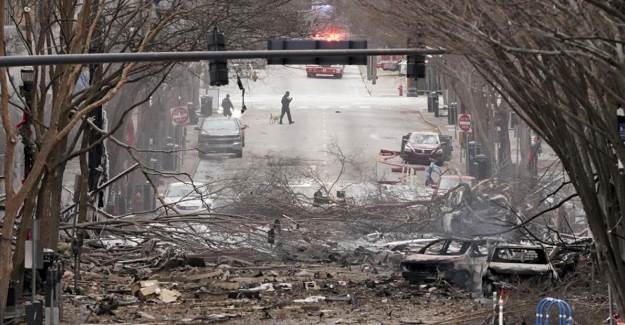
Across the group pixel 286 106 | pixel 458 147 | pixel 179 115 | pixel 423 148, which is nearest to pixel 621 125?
pixel 423 148

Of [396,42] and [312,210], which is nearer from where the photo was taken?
[396,42]

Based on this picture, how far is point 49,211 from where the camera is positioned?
29.2 meters

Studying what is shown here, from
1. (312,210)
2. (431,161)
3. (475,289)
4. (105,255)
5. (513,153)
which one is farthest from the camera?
(513,153)

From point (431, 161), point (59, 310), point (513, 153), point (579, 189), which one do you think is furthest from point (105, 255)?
point (513, 153)

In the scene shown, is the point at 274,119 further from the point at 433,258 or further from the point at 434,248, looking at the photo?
the point at 433,258

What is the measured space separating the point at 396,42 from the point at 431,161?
65.7ft

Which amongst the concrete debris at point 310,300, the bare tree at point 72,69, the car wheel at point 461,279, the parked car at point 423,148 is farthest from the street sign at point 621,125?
the parked car at point 423,148

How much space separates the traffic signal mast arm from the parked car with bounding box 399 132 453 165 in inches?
1370

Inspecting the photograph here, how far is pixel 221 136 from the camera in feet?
182

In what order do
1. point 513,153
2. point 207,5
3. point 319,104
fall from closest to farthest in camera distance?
point 207,5, point 513,153, point 319,104

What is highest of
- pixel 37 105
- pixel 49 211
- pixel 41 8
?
pixel 41 8

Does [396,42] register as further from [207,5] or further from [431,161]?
[431,161]

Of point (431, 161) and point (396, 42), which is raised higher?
point (396, 42)

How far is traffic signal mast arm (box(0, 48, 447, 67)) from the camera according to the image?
57.8 ft
